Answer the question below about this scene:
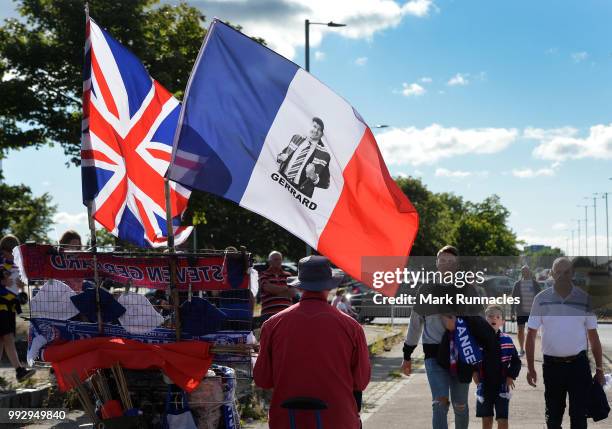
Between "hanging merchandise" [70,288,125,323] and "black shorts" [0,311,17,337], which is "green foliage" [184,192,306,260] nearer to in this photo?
"black shorts" [0,311,17,337]

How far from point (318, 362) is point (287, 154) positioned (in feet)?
7.57

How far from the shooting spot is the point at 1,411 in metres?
9.49

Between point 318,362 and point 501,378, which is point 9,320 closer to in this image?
point 501,378

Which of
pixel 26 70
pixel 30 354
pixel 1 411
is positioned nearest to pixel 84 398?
pixel 30 354

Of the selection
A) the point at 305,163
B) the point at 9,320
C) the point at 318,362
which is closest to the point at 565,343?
the point at 305,163

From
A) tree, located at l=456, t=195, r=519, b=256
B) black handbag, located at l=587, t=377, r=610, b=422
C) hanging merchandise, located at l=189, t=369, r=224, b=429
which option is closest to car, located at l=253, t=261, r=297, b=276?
black handbag, located at l=587, t=377, r=610, b=422

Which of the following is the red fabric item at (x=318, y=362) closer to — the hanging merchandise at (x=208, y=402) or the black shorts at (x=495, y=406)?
the hanging merchandise at (x=208, y=402)

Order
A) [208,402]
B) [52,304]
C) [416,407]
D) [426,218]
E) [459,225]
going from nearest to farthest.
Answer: [208,402] → [52,304] → [416,407] → [426,218] → [459,225]

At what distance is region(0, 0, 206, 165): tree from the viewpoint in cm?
2323

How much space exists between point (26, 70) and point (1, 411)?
15924 millimetres

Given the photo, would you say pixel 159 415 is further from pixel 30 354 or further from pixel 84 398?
pixel 30 354

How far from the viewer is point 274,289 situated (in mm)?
11773

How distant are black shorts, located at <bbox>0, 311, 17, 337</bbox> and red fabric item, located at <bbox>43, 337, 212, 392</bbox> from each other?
4544 millimetres

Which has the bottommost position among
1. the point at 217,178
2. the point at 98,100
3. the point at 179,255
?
the point at 179,255
